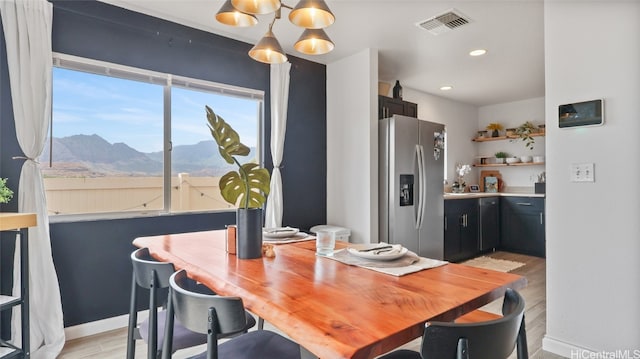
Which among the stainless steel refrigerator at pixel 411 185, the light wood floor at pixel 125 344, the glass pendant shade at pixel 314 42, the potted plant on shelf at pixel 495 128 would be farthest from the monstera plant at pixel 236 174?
the potted plant on shelf at pixel 495 128

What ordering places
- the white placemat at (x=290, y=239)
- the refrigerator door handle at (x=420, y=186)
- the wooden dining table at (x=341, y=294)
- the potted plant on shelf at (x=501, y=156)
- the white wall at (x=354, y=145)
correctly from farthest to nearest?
the potted plant on shelf at (x=501, y=156) → the refrigerator door handle at (x=420, y=186) → the white wall at (x=354, y=145) → the white placemat at (x=290, y=239) → the wooden dining table at (x=341, y=294)

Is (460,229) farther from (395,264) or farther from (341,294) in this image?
(341,294)

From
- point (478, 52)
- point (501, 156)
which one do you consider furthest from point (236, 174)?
point (501, 156)

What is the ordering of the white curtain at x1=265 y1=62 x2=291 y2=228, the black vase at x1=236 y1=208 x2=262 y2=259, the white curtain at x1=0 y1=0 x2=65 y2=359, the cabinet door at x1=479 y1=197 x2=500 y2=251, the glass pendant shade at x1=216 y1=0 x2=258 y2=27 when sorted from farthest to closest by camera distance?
the cabinet door at x1=479 y1=197 x2=500 y2=251 < the white curtain at x1=265 y1=62 x2=291 y2=228 < the white curtain at x1=0 y1=0 x2=65 y2=359 < the glass pendant shade at x1=216 y1=0 x2=258 y2=27 < the black vase at x1=236 y1=208 x2=262 y2=259

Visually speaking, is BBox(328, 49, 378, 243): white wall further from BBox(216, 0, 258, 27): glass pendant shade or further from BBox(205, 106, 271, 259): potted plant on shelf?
BBox(205, 106, 271, 259): potted plant on shelf

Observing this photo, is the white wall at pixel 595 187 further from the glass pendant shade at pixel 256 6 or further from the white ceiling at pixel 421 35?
the glass pendant shade at pixel 256 6

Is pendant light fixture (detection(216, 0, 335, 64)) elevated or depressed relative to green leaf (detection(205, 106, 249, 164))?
elevated

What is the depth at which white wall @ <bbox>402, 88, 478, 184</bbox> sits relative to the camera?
5.37m

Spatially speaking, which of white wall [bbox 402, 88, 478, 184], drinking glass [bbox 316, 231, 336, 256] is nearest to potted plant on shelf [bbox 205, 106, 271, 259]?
drinking glass [bbox 316, 231, 336, 256]

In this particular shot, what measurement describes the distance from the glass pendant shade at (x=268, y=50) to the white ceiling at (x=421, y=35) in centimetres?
83

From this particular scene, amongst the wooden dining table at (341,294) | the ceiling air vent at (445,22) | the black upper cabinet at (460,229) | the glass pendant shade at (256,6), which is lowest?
the black upper cabinet at (460,229)

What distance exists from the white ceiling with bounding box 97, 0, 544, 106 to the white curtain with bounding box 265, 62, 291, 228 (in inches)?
12.5

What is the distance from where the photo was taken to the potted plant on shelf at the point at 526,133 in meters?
5.57

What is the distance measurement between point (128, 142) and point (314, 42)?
71.4 inches
